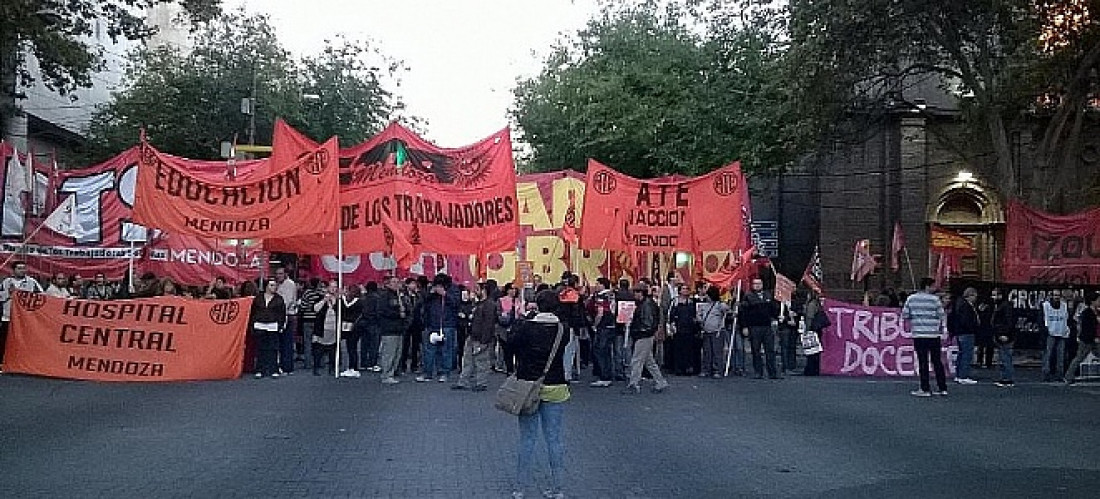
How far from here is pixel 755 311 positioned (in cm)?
1906

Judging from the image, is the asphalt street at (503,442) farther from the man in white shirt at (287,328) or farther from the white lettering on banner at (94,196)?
the white lettering on banner at (94,196)

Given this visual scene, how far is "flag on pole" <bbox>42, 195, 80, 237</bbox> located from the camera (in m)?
19.4

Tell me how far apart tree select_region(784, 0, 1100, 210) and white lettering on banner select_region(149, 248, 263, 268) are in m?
12.0

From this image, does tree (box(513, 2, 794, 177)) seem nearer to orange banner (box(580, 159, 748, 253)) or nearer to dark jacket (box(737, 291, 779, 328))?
orange banner (box(580, 159, 748, 253))

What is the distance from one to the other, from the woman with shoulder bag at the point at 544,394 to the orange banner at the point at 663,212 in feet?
38.4

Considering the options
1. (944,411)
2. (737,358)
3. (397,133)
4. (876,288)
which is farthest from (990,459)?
(876,288)

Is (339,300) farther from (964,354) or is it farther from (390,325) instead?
(964,354)

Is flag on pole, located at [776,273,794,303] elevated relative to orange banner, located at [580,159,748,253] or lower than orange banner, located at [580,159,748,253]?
lower

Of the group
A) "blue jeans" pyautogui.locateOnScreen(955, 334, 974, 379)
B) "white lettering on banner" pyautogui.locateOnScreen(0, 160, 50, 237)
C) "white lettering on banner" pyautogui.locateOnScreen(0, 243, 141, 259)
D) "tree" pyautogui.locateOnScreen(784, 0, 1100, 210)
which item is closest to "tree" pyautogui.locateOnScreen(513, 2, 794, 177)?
"tree" pyautogui.locateOnScreen(784, 0, 1100, 210)

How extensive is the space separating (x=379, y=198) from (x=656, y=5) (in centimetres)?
2004

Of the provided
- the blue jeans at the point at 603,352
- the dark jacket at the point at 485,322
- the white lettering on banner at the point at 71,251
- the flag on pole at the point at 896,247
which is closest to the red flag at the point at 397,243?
the dark jacket at the point at 485,322

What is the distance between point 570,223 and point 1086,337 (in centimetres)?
1083

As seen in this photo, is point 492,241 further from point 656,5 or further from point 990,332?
point 656,5

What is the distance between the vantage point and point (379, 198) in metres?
18.1
